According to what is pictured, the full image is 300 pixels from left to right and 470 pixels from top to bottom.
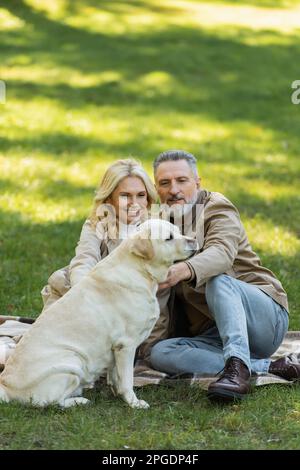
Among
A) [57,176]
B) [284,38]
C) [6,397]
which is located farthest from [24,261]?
[284,38]

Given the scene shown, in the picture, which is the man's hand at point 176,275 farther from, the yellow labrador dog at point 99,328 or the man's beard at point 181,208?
the man's beard at point 181,208

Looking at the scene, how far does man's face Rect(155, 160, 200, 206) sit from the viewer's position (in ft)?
19.3

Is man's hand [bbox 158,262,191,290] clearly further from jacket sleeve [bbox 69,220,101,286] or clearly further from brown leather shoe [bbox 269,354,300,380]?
brown leather shoe [bbox 269,354,300,380]

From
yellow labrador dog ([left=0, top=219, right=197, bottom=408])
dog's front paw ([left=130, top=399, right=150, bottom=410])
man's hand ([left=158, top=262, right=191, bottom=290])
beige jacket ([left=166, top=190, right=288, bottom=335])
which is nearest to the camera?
yellow labrador dog ([left=0, top=219, right=197, bottom=408])

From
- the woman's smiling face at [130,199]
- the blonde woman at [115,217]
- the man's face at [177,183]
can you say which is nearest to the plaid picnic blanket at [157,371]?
the blonde woman at [115,217]

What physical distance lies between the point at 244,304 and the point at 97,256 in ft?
3.19

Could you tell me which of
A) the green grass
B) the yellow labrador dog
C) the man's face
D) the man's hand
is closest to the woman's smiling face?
the man's face

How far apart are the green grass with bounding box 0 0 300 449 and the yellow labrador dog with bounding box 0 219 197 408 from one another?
0.46ft

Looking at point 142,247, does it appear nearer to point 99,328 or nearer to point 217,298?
point 99,328

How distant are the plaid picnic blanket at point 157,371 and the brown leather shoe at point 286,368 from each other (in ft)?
0.14

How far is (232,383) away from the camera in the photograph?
5.17 m

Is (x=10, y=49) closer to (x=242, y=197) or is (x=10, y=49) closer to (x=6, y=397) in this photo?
(x=242, y=197)
